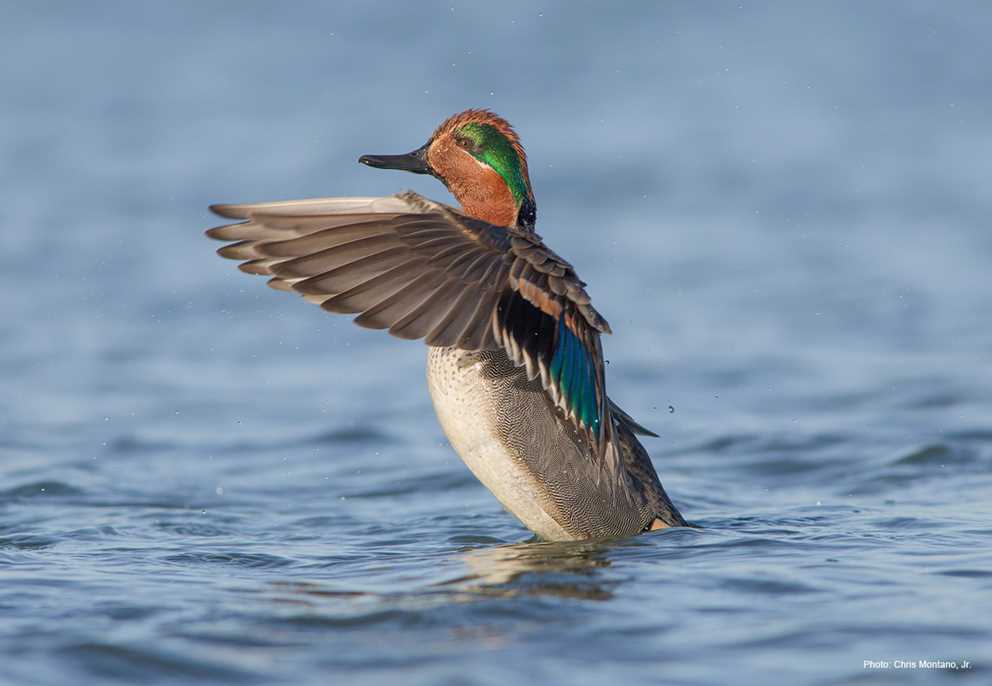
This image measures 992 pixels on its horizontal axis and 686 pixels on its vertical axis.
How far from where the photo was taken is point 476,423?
5074 millimetres

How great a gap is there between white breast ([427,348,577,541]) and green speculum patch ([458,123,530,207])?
75 cm

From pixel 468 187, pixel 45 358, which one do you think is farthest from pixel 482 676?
pixel 45 358

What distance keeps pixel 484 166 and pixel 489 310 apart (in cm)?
101

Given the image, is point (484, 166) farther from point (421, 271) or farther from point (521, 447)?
point (521, 447)

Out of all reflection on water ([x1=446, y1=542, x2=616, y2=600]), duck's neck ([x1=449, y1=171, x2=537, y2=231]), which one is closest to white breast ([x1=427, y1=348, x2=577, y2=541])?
reflection on water ([x1=446, y1=542, x2=616, y2=600])

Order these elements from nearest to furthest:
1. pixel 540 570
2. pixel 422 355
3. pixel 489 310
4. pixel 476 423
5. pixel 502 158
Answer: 1. pixel 489 310
2. pixel 540 570
3. pixel 476 423
4. pixel 502 158
5. pixel 422 355

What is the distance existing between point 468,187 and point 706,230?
262 inches

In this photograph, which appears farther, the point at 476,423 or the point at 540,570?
the point at 476,423

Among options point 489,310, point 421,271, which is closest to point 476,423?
point 489,310

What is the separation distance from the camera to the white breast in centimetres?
508

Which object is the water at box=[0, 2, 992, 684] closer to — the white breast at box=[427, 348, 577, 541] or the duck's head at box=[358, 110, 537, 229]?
the white breast at box=[427, 348, 577, 541]

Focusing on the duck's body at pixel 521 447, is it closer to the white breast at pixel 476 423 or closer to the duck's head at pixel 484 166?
the white breast at pixel 476 423

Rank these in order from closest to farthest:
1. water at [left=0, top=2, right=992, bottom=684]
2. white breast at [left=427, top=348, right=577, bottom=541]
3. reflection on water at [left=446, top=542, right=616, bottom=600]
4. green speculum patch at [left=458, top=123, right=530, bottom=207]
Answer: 1. water at [left=0, top=2, right=992, bottom=684]
2. reflection on water at [left=446, top=542, right=616, bottom=600]
3. white breast at [left=427, top=348, right=577, bottom=541]
4. green speculum patch at [left=458, top=123, right=530, bottom=207]

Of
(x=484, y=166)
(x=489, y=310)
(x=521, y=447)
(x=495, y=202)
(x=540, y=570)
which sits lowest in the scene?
(x=540, y=570)
